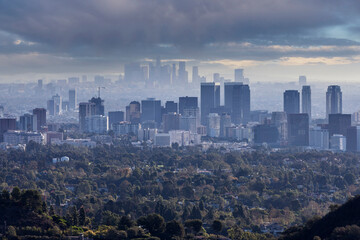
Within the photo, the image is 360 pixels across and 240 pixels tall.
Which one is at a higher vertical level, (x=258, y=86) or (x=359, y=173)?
(x=258, y=86)

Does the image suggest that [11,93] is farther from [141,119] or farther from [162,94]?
[141,119]

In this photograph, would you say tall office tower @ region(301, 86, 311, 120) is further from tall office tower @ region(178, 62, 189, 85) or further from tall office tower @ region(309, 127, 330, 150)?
tall office tower @ region(178, 62, 189, 85)

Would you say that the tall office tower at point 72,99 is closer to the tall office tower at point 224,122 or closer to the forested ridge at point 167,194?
the tall office tower at point 224,122

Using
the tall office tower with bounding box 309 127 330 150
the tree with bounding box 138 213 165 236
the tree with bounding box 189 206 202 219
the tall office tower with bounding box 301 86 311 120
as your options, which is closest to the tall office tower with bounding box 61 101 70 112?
the tall office tower with bounding box 301 86 311 120

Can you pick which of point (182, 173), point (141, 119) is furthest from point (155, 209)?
point (141, 119)

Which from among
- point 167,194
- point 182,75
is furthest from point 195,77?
point 167,194

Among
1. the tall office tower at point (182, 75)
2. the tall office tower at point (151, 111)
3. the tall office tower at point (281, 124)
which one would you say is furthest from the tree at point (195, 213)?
the tall office tower at point (182, 75)

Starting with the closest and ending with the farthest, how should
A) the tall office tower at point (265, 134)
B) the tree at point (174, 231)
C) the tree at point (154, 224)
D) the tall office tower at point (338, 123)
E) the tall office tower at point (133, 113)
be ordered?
the tree at point (174, 231) < the tree at point (154, 224) < the tall office tower at point (338, 123) < the tall office tower at point (265, 134) < the tall office tower at point (133, 113)
